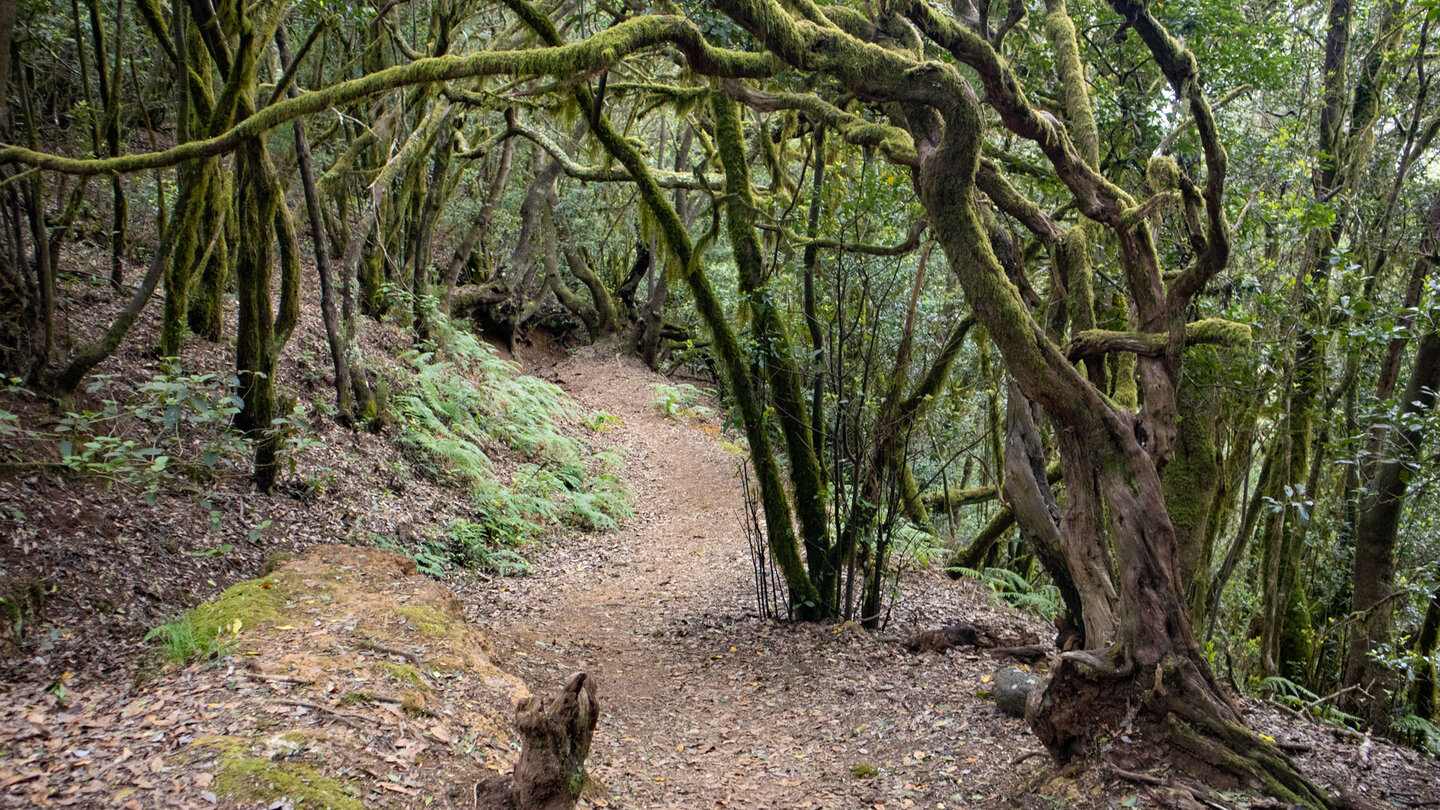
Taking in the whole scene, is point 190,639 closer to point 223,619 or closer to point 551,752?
point 223,619

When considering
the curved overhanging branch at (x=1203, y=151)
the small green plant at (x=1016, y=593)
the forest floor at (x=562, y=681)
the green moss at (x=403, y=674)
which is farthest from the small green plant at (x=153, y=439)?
the small green plant at (x=1016, y=593)

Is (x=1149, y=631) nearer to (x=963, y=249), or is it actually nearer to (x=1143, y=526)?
(x=1143, y=526)

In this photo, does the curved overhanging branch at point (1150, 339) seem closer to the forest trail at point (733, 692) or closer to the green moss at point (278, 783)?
the forest trail at point (733, 692)

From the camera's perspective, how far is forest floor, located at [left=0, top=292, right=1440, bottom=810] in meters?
3.71

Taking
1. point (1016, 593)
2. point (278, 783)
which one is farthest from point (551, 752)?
point (1016, 593)

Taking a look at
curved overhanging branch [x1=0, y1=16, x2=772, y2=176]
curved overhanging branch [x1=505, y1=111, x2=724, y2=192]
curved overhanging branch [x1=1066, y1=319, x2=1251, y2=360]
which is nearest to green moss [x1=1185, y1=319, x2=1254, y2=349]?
curved overhanging branch [x1=1066, y1=319, x2=1251, y2=360]

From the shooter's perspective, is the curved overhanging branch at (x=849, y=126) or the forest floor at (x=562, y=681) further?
the curved overhanging branch at (x=849, y=126)

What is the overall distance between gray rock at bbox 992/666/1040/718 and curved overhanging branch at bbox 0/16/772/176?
4.64 metres

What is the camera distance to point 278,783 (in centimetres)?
334

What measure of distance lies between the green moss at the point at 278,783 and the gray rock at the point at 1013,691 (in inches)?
164

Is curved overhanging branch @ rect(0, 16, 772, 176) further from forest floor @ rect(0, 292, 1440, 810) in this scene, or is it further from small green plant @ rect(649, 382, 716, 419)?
small green plant @ rect(649, 382, 716, 419)

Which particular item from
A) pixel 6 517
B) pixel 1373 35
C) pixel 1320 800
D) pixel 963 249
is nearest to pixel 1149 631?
pixel 1320 800

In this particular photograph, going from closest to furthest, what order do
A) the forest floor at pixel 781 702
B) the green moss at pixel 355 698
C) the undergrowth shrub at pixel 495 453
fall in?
the green moss at pixel 355 698 → the forest floor at pixel 781 702 → the undergrowth shrub at pixel 495 453

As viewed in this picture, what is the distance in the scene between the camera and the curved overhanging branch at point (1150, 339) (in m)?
4.85
